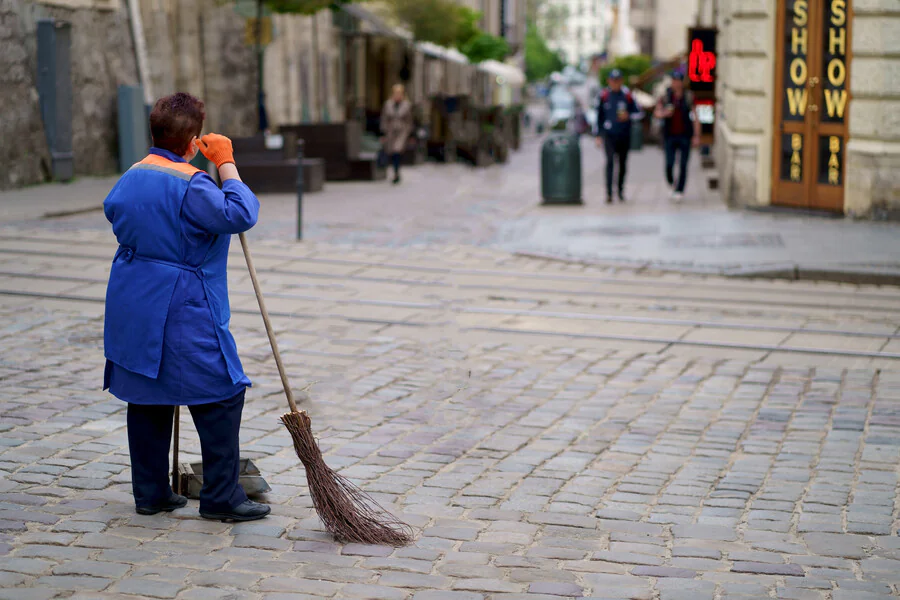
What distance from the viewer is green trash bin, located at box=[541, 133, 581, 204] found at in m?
17.1

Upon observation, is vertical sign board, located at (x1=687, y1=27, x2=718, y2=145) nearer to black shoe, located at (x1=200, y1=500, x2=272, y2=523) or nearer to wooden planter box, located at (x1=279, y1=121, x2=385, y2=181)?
wooden planter box, located at (x1=279, y1=121, x2=385, y2=181)

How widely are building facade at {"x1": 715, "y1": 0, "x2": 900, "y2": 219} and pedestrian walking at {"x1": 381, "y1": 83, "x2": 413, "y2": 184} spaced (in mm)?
6035

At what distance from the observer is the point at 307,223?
14.9m

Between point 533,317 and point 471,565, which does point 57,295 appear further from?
point 471,565

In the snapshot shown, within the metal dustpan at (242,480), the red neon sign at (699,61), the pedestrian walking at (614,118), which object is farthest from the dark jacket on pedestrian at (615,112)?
the metal dustpan at (242,480)

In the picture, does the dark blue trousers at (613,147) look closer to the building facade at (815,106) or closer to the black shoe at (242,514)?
the building facade at (815,106)

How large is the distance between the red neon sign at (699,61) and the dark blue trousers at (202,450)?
57.9 feet

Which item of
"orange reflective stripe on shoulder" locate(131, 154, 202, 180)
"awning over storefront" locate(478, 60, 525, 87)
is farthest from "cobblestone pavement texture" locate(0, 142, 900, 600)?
"awning over storefront" locate(478, 60, 525, 87)

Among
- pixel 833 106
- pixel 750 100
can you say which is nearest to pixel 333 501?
pixel 833 106

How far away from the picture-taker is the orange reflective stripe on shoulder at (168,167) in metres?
4.60

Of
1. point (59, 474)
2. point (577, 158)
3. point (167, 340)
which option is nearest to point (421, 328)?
point (59, 474)

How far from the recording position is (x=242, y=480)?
5.07 meters

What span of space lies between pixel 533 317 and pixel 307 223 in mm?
6033

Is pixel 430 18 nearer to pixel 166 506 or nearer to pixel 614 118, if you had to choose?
pixel 614 118
